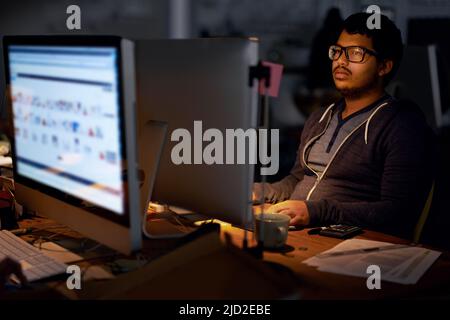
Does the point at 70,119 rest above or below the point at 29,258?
above

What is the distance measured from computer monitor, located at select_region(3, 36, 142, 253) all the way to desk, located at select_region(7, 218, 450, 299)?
206 millimetres

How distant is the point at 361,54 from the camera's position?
199 cm

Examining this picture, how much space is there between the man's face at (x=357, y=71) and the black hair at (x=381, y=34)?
2cm

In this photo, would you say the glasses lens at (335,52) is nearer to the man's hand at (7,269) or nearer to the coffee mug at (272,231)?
the coffee mug at (272,231)

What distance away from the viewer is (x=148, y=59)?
1.42 m

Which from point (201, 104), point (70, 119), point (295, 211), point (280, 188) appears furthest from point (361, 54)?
point (70, 119)

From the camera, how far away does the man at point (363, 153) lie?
1.70 meters

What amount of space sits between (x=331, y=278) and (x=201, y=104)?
51 centimetres

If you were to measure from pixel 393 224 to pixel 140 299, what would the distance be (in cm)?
103

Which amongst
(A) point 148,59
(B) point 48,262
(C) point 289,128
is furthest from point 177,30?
(B) point 48,262

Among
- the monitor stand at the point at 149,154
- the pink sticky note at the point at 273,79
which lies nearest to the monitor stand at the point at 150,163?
the monitor stand at the point at 149,154

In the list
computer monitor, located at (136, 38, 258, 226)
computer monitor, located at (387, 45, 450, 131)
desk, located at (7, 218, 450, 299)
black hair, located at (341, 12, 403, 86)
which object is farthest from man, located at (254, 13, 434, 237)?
computer monitor, located at (387, 45, 450, 131)

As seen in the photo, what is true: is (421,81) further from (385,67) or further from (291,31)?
(291,31)

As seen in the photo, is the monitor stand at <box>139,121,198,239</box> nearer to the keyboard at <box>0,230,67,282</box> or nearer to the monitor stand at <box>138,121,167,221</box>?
the monitor stand at <box>138,121,167,221</box>
